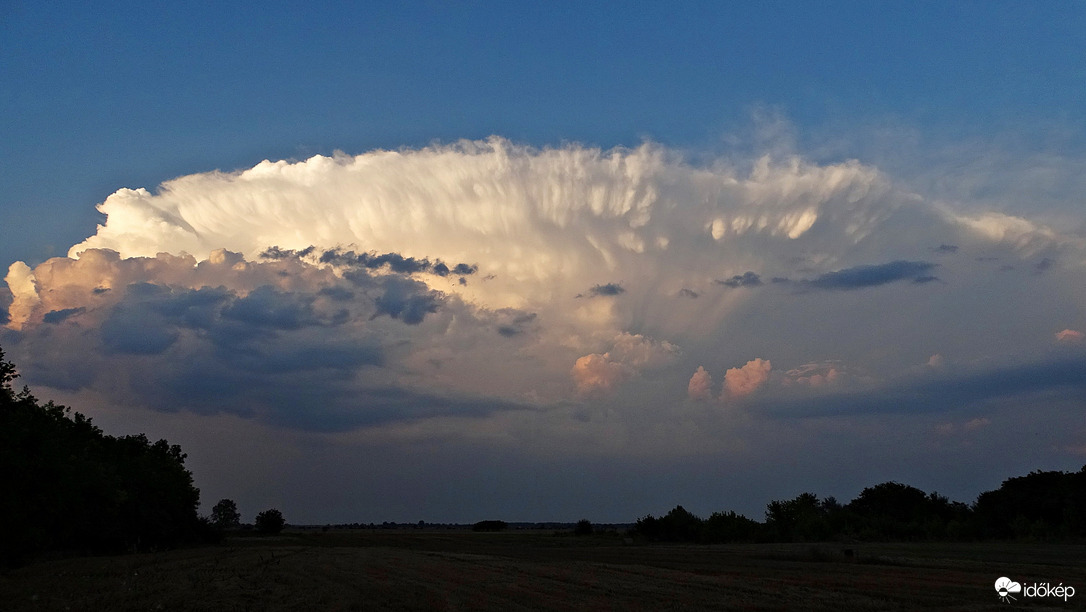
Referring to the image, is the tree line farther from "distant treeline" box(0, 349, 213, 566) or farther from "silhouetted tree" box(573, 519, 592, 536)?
"silhouetted tree" box(573, 519, 592, 536)

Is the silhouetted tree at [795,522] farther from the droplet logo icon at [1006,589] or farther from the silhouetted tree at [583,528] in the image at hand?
the droplet logo icon at [1006,589]

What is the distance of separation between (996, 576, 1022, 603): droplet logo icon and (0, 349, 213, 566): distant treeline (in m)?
53.1

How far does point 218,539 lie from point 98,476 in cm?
4697

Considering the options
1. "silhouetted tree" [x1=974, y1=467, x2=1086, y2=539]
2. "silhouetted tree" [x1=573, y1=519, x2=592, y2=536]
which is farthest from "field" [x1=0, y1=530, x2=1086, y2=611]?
"silhouetted tree" [x1=573, y1=519, x2=592, y2=536]

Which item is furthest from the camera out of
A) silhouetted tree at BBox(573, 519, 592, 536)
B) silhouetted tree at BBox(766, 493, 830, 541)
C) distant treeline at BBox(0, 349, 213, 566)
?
silhouetted tree at BBox(573, 519, 592, 536)

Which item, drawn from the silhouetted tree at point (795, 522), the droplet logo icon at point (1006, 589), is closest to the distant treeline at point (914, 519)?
the silhouetted tree at point (795, 522)

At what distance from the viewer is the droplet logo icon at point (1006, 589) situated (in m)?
33.8

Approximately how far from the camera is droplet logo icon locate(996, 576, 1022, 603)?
33.8m

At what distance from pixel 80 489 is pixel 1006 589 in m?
67.9

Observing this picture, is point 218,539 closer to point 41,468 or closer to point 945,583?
point 41,468

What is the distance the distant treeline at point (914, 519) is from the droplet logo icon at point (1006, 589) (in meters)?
67.3

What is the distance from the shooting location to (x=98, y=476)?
A: 73125mm

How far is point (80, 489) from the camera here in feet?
224

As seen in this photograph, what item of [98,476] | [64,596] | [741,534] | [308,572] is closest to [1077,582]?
[308,572]
